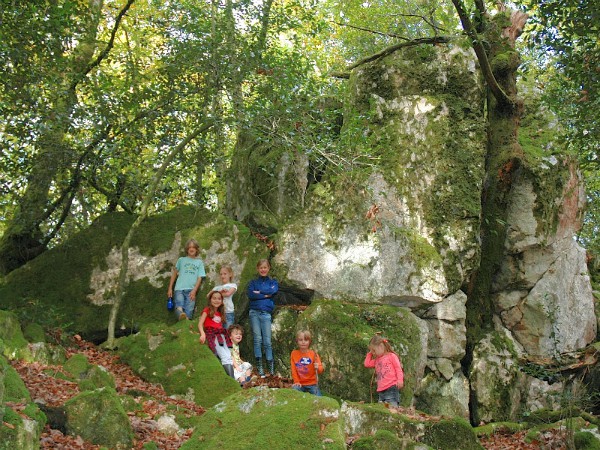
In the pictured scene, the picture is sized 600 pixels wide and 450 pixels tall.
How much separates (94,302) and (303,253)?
431cm

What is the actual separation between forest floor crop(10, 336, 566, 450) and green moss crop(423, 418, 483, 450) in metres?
1.08

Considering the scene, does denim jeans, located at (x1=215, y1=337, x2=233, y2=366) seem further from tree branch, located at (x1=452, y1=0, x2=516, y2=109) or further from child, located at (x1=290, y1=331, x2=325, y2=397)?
tree branch, located at (x1=452, y1=0, x2=516, y2=109)

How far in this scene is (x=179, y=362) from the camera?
31.6 feet

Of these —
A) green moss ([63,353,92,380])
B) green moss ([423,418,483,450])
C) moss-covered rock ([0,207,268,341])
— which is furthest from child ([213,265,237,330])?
green moss ([423,418,483,450])

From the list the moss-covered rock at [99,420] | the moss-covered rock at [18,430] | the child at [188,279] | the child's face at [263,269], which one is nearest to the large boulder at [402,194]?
the child's face at [263,269]

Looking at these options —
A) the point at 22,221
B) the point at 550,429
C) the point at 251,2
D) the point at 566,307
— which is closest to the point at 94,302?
the point at 22,221

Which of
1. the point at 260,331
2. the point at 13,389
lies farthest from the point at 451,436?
the point at 13,389

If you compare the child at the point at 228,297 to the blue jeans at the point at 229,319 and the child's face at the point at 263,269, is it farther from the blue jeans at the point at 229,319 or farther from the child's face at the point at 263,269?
the child's face at the point at 263,269

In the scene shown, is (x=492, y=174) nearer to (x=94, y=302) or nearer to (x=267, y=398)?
(x=94, y=302)

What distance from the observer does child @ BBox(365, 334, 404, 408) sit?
9.38m

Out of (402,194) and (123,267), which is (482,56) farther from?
(123,267)

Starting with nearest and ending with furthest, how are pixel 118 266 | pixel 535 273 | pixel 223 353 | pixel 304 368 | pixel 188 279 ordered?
pixel 304 368 → pixel 223 353 → pixel 188 279 → pixel 118 266 → pixel 535 273

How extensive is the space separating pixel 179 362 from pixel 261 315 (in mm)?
1919

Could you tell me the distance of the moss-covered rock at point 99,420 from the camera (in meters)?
6.23
